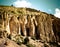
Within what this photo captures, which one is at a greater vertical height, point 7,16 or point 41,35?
point 7,16

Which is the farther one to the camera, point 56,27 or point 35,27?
point 56,27

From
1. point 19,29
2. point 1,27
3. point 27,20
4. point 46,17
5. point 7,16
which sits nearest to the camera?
point 1,27

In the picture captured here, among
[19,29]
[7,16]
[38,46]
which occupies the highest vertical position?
[7,16]

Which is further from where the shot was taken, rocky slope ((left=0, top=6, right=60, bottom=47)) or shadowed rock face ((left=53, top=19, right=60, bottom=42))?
shadowed rock face ((left=53, top=19, right=60, bottom=42))

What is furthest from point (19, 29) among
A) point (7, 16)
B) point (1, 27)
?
point (1, 27)

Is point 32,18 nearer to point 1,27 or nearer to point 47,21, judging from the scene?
point 47,21

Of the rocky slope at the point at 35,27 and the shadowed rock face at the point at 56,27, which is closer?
the rocky slope at the point at 35,27

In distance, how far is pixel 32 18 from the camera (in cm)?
5219

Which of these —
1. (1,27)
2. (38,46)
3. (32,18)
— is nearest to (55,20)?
(32,18)

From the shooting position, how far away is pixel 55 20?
54438 millimetres

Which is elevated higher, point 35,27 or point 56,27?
point 35,27

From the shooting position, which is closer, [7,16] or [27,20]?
[7,16]

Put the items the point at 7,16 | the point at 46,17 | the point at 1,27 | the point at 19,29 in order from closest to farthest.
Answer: the point at 1,27, the point at 7,16, the point at 19,29, the point at 46,17

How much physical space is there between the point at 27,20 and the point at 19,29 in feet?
13.5
